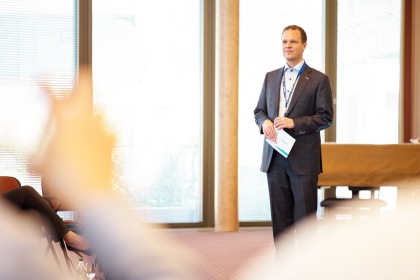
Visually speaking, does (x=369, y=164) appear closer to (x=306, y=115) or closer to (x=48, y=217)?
(x=306, y=115)

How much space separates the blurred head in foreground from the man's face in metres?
1.09

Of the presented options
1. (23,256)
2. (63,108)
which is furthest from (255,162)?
(63,108)

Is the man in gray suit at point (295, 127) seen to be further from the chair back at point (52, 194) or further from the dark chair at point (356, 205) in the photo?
Result: the dark chair at point (356, 205)

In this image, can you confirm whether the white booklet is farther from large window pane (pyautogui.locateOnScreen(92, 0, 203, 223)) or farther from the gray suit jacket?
large window pane (pyautogui.locateOnScreen(92, 0, 203, 223))

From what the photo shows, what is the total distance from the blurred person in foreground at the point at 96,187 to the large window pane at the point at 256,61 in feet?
18.1

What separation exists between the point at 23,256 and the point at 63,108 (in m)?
1.87

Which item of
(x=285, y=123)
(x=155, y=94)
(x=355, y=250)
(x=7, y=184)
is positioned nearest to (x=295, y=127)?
(x=285, y=123)

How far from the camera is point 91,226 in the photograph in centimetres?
237

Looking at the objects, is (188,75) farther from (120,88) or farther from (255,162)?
(255,162)

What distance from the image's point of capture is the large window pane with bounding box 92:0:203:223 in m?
7.55

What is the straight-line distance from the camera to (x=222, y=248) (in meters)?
6.37

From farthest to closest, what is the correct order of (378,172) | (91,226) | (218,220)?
1. (218,220)
2. (378,172)
3. (91,226)

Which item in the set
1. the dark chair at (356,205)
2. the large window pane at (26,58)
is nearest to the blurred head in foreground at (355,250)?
the dark chair at (356,205)

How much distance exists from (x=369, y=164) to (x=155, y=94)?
2.74m
